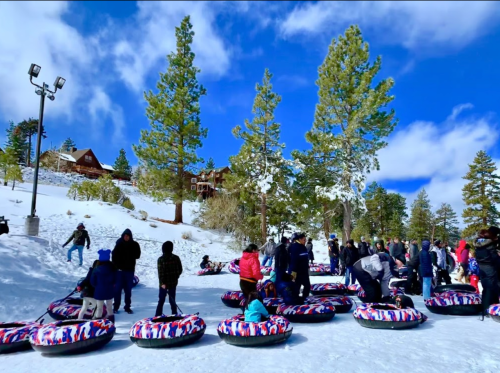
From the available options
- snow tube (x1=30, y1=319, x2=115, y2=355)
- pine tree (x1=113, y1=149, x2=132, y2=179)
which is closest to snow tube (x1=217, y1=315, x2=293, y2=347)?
snow tube (x1=30, y1=319, x2=115, y2=355)

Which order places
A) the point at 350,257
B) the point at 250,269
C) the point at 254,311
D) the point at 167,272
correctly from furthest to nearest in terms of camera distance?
the point at 350,257
the point at 250,269
the point at 167,272
the point at 254,311

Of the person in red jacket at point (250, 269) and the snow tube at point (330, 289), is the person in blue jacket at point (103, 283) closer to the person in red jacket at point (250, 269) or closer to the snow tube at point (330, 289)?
the person in red jacket at point (250, 269)

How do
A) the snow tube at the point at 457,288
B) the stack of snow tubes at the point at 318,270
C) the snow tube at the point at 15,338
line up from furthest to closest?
the stack of snow tubes at the point at 318,270
the snow tube at the point at 457,288
the snow tube at the point at 15,338

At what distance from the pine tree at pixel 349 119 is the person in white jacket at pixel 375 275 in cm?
1368

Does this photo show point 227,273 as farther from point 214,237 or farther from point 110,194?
point 110,194

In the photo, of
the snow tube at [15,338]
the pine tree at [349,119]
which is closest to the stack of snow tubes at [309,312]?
the snow tube at [15,338]

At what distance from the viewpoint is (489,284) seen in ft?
24.5

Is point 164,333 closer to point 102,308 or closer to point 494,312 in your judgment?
point 102,308

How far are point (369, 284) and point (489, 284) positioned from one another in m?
2.36

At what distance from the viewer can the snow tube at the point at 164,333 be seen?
5770mm

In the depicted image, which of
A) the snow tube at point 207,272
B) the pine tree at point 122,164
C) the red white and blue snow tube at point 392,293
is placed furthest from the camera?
the pine tree at point 122,164

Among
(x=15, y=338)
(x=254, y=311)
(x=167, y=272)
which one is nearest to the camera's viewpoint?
(x=15, y=338)

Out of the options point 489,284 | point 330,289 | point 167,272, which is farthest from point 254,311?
point 330,289

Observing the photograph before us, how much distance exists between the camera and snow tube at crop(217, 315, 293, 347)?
5.75 m
